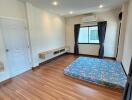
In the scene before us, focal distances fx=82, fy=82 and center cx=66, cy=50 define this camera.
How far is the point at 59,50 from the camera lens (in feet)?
15.8

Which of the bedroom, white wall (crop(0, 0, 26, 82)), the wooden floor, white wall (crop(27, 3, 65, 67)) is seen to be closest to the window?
the bedroom

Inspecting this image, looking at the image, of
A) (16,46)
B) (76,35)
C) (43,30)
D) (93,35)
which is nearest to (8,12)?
(16,46)

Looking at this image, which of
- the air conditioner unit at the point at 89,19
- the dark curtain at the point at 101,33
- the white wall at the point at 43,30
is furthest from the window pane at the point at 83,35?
the white wall at the point at 43,30

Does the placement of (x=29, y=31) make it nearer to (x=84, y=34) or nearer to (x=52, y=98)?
(x=52, y=98)

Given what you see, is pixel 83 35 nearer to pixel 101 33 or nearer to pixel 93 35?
pixel 93 35

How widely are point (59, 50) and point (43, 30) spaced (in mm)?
1469

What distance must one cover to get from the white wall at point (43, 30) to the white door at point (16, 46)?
0.30 meters

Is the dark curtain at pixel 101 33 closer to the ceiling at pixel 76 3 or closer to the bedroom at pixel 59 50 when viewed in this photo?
the bedroom at pixel 59 50

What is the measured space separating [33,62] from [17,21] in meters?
1.67

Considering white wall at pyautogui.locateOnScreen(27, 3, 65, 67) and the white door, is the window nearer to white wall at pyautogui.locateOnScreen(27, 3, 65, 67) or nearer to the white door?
white wall at pyautogui.locateOnScreen(27, 3, 65, 67)

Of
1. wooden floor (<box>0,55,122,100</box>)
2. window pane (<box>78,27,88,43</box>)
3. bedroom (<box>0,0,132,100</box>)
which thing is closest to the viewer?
wooden floor (<box>0,55,122,100</box>)

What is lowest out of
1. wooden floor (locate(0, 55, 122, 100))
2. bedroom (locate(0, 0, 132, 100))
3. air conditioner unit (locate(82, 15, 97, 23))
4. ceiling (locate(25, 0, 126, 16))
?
wooden floor (locate(0, 55, 122, 100))

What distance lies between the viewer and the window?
15.9 feet

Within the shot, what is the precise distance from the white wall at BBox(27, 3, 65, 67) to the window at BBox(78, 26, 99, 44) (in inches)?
53.8
